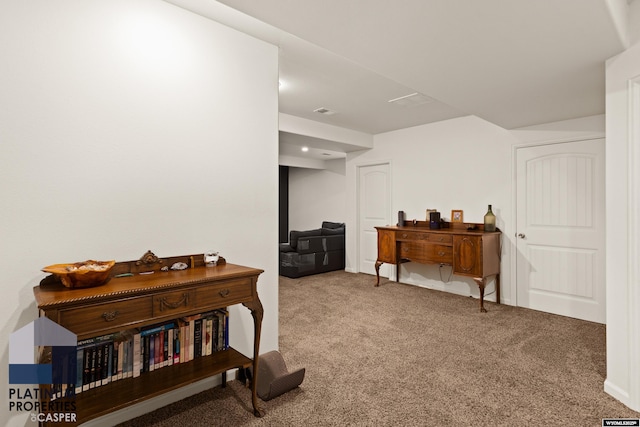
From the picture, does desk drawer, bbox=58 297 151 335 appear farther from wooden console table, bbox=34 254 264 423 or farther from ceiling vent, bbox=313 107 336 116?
ceiling vent, bbox=313 107 336 116

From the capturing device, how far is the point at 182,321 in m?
1.91

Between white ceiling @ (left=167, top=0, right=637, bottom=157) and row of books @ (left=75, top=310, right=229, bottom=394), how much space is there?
5.63ft

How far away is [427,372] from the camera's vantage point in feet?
7.99

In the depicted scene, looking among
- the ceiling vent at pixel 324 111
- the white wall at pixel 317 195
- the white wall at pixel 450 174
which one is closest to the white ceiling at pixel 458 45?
the ceiling vent at pixel 324 111

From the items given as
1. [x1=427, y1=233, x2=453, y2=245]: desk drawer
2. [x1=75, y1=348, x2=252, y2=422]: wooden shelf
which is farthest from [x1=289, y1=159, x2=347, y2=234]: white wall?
[x1=75, y1=348, x2=252, y2=422]: wooden shelf

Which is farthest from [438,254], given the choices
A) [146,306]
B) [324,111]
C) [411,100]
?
[146,306]

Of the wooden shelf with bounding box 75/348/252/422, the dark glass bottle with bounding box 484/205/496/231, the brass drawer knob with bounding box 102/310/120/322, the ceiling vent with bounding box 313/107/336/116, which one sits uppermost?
the ceiling vent with bounding box 313/107/336/116

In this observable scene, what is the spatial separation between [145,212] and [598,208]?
14.4 ft

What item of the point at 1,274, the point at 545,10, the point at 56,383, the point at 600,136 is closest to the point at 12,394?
the point at 56,383

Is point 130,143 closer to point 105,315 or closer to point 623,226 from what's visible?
point 105,315

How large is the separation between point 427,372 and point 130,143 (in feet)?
8.45

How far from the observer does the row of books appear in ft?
5.29

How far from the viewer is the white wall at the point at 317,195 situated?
26.2 feet

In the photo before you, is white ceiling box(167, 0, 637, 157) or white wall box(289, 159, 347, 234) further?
white wall box(289, 159, 347, 234)
